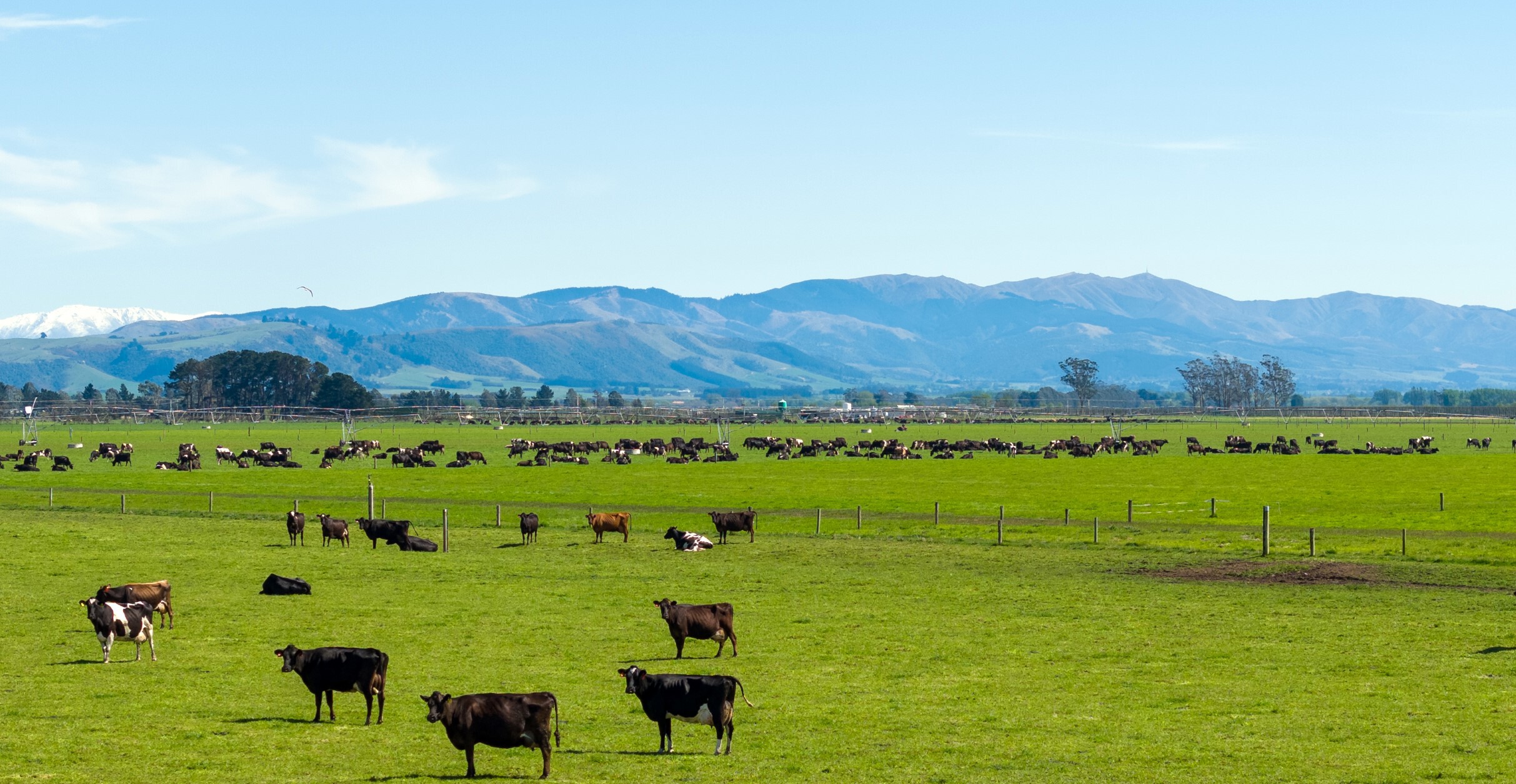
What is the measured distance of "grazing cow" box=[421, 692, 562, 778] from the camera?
53.8ft

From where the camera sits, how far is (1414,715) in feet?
64.5

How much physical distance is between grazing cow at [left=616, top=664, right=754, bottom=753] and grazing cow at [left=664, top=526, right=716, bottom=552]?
2595cm

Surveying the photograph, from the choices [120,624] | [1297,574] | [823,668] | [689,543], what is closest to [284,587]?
Answer: [120,624]

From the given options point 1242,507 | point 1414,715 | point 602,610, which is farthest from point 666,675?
point 1242,507

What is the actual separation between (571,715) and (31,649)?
1150cm

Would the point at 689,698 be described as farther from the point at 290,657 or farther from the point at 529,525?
the point at 529,525

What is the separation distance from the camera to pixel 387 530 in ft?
147

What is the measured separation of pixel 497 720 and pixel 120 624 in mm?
10897

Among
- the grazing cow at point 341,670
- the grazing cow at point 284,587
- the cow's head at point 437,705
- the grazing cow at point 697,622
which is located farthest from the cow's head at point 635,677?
the grazing cow at point 284,587

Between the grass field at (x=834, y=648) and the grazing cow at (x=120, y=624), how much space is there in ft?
1.24

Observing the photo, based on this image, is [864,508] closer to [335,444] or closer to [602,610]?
[602,610]

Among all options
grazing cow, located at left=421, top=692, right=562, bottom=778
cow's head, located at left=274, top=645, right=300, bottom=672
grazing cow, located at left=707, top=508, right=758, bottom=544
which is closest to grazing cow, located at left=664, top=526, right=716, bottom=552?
grazing cow, located at left=707, top=508, right=758, bottom=544

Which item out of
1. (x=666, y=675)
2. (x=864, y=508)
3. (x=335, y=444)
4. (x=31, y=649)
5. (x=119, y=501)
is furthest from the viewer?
(x=335, y=444)

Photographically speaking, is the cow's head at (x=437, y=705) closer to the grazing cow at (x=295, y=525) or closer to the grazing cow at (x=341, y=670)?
the grazing cow at (x=341, y=670)
